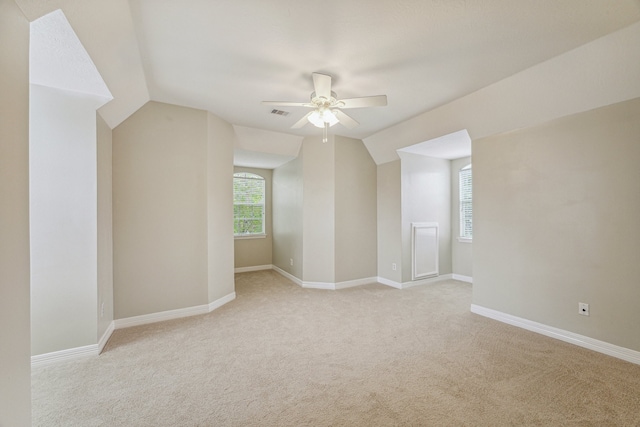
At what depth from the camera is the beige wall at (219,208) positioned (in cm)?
348

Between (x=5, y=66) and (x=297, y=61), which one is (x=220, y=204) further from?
(x=5, y=66)

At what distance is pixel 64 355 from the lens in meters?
2.28

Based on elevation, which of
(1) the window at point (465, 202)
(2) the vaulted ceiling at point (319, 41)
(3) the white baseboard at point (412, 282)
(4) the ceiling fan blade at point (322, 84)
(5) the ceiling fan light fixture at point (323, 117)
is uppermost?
(2) the vaulted ceiling at point (319, 41)

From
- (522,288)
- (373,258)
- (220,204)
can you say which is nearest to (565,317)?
(522,288)

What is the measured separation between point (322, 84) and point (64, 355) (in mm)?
3289

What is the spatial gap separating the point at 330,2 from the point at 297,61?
2.26 feet

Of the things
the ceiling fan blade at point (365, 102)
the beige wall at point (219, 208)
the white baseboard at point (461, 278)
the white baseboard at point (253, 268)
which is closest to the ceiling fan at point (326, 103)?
the ceiling fan blade at point (365, 102)

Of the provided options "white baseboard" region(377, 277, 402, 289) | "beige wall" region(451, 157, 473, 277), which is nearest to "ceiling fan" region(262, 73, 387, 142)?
"white baseboard" region(377, 277, 402, 289)

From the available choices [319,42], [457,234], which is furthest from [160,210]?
[457,234]

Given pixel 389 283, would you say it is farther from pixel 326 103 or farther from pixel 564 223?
pixel 326 103

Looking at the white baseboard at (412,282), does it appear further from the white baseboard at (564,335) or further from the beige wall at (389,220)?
the white baseboard at (564,335)

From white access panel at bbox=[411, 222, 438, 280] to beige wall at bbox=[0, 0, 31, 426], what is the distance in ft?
14.9

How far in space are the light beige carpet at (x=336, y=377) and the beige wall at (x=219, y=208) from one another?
1.99 ft

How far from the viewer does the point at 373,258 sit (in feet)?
16.0
